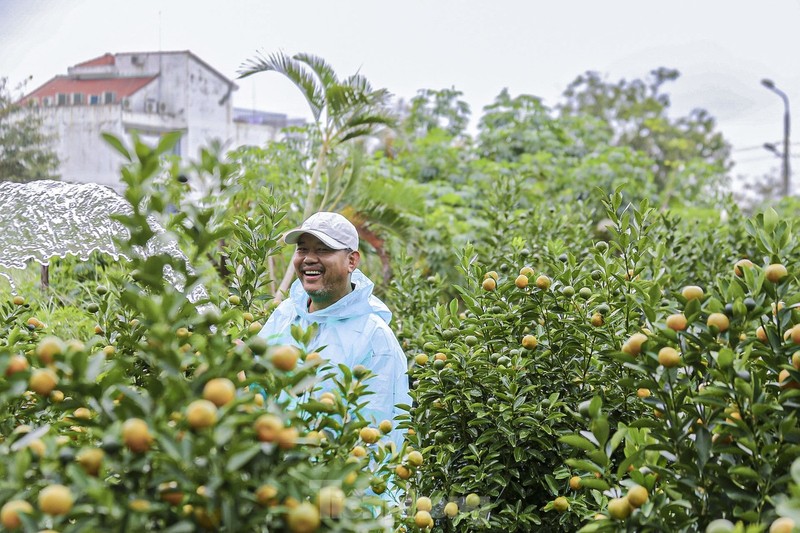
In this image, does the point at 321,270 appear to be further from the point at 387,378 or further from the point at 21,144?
the point at 21,144

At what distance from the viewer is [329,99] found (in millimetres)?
6172

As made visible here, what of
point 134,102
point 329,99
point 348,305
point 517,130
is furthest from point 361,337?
point 134,102

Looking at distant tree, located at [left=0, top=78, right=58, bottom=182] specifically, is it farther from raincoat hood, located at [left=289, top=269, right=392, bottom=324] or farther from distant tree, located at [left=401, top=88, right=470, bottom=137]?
raincoat hood, located at [left=289, top=269, right=392, bottom=324]

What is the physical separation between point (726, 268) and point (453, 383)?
284 cm

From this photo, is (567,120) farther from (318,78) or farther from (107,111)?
(107,111)

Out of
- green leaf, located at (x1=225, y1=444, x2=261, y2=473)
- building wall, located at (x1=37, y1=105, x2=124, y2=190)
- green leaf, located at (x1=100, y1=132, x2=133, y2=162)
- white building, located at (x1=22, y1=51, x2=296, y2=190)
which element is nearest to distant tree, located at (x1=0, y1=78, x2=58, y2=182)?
building wall, located at (x1=37, y1=105, x2=124, y2=190)

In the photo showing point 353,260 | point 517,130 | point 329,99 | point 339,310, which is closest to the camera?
point 339,310

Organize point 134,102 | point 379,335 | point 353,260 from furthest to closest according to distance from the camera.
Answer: point 134,102
point 353,260
point 379,335

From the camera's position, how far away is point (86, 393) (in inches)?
44.9

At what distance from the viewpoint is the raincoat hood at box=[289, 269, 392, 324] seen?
9.39 feet

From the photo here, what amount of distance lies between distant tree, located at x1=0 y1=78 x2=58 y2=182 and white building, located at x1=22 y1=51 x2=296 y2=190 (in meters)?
2.71

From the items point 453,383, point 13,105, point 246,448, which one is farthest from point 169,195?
point 13,105

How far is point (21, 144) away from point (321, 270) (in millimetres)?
9962

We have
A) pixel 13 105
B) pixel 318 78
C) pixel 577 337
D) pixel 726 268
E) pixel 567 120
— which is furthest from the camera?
pixel 567 120
